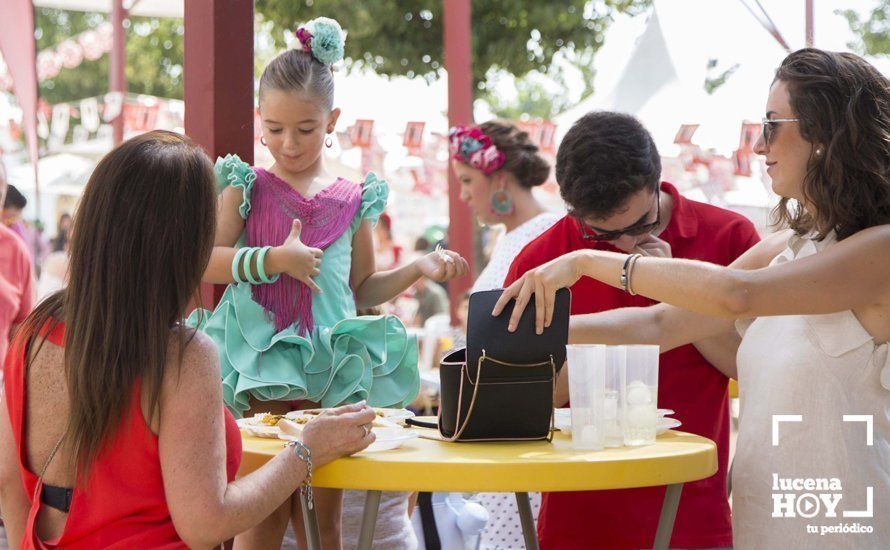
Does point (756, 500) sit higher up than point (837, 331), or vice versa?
point (837, 331)

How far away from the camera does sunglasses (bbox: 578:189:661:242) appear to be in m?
2.68

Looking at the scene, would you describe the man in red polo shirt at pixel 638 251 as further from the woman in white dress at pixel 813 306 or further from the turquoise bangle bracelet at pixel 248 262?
the turquoise bangle bracelet at pixel 248 262

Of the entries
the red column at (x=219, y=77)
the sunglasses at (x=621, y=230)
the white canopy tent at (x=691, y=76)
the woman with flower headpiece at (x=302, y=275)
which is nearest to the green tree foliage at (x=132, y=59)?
the white canopy tent at (x=691, y=76)

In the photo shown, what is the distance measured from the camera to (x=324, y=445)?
1978 millimetres

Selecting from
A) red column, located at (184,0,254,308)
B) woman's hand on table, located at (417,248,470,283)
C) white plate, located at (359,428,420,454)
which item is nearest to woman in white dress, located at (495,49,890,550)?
white plate, located at (359,428,420,454)

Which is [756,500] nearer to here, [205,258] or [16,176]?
[205,258]

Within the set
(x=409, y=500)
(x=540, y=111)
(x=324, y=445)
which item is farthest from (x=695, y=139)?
(x=540, y=111)

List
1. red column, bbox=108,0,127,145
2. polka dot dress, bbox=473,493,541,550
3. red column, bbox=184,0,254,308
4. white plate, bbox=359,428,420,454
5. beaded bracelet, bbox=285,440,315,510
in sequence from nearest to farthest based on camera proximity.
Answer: beaded bracelet, bbox=285,440,315,510, white plate, bbox=359,428,420,454, red column, bbox=184,0,254,308, polka dot dress, bbox=473,493,541,550, red column, bbox=108,0,127,145

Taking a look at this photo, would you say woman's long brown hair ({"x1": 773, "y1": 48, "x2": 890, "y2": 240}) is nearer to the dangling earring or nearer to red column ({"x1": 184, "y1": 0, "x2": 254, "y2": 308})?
red column ({"x1": 184, "y1": 0, "x2": 254, "y2": 308})

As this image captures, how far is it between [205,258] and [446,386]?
1.78ft

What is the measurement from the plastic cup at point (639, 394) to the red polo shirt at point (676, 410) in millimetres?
483

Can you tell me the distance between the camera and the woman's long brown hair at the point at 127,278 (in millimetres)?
1804

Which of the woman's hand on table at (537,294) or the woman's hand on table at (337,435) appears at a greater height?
the woman's hand on table at (537,294)

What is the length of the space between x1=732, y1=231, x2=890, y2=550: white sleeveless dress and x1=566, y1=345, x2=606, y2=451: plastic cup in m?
0.34
